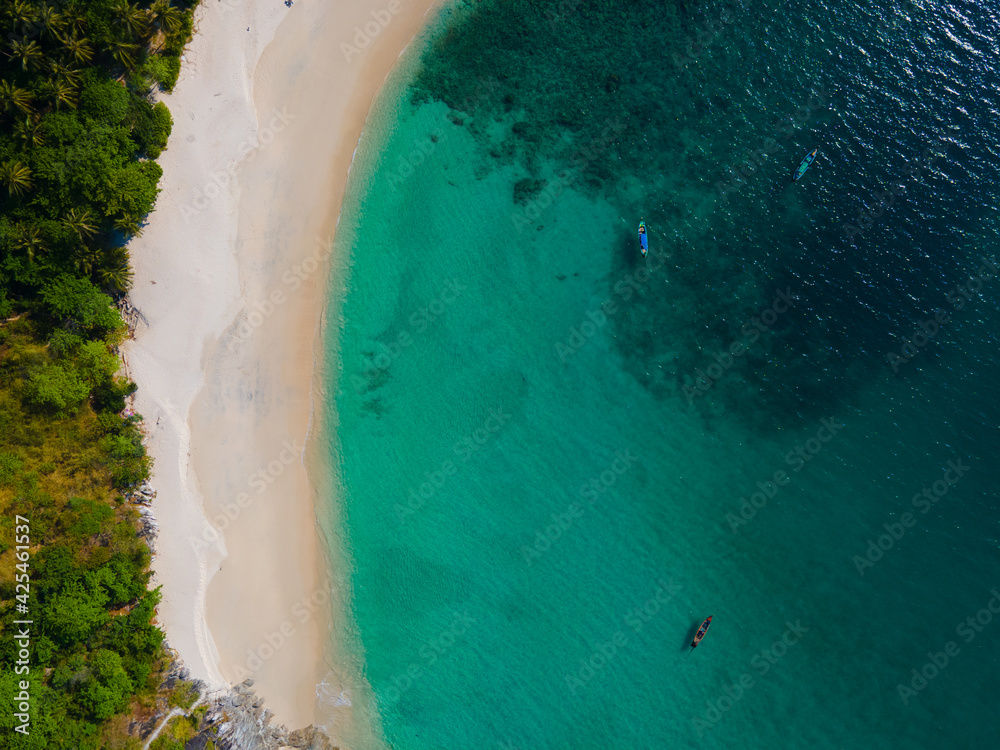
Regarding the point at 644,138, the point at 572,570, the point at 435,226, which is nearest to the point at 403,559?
the point at 572,570

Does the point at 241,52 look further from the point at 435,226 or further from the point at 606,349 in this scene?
the point at 606,349

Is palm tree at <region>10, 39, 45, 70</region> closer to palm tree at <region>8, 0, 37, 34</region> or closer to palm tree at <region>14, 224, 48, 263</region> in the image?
palm tree at <region>8, 0, 37, 34</region>
